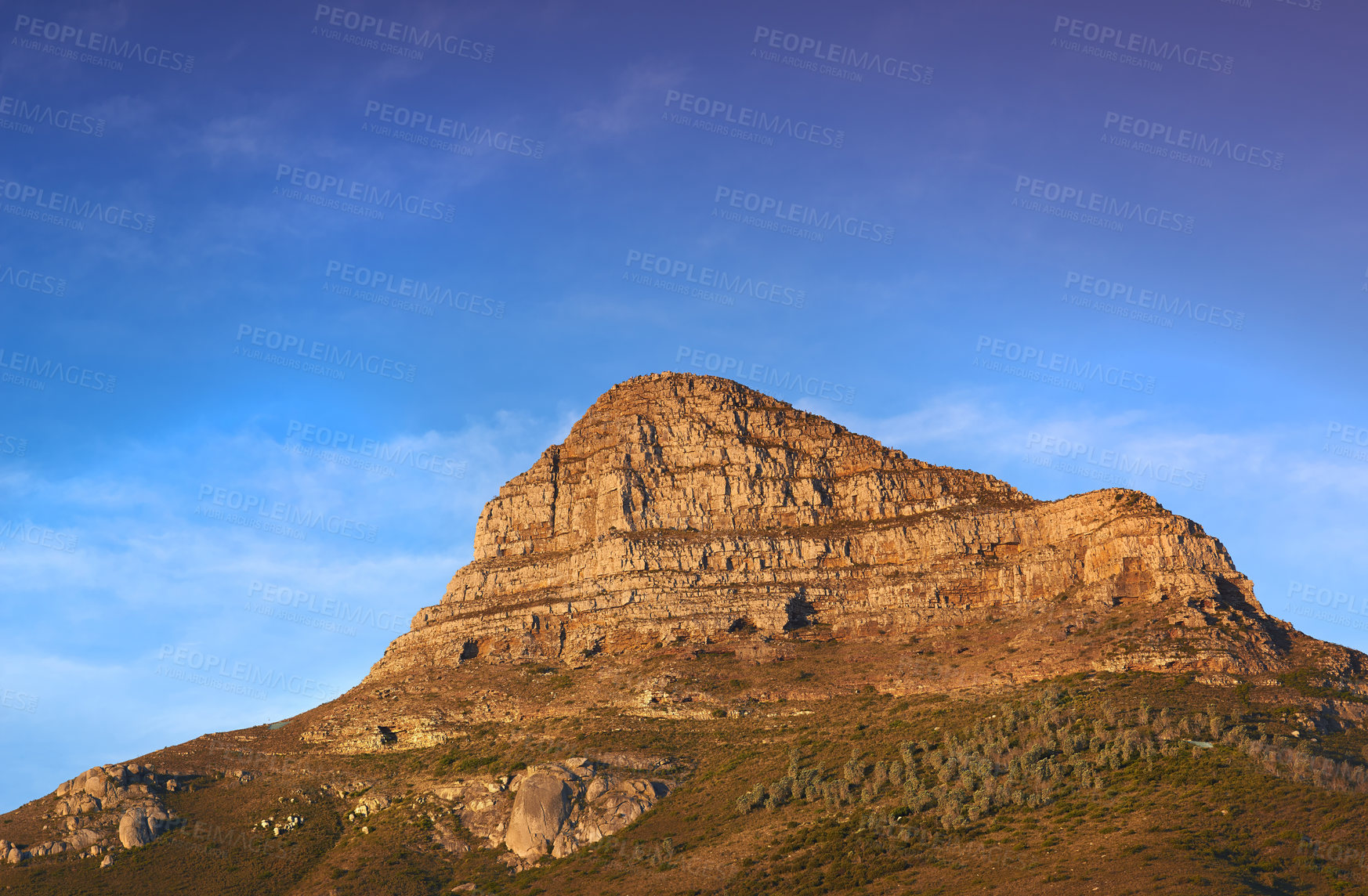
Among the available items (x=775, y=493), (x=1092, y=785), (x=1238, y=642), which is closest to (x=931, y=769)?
(x=1092, y=785)

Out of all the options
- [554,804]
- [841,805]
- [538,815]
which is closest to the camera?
[841,805]

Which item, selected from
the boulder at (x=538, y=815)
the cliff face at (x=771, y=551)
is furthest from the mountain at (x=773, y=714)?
the cliff face at (x=771, y=551)

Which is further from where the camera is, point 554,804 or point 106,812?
point 106,812

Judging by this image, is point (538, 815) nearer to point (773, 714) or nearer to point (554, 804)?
point (554, 804)

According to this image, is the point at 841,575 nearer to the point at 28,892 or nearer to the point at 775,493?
the point at 775,493

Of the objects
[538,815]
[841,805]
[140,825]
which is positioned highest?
[140,825]

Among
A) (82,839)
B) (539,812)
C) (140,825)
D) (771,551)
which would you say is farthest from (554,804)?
(771,551)

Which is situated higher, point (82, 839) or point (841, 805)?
point (82, 839)

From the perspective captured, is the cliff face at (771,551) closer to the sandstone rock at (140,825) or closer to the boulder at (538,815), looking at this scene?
the boulder at (538,815)
